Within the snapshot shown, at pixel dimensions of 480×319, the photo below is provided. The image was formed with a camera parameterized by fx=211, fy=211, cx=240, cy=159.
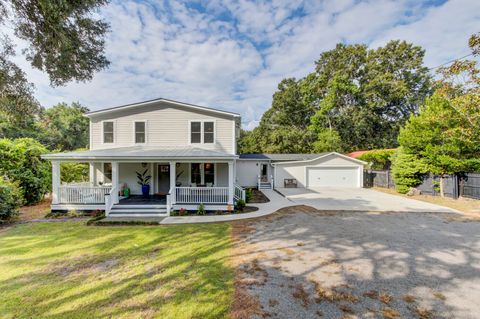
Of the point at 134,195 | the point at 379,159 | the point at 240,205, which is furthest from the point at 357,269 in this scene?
the point at 379,159

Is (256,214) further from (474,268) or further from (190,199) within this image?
(474,268)

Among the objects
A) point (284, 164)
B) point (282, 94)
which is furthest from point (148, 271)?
point (282, 94)

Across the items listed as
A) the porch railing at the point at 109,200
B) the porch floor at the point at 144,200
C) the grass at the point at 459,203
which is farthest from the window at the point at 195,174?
the grass at the point at 459,203

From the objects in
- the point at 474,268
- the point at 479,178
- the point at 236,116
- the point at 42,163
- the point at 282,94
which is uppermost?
the point at 282,94

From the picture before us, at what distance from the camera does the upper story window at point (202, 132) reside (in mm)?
12656

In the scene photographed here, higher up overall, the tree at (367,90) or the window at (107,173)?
the tree at (367,90)

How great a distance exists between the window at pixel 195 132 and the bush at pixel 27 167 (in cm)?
882

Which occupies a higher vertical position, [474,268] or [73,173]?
[73,173]

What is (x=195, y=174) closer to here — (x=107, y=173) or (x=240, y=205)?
(x=240, y=205)

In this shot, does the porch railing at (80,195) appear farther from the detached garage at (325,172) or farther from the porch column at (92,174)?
the detached garage at (325,172)

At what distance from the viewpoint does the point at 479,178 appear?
11.9 m

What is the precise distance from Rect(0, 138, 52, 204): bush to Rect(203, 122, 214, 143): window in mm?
9538

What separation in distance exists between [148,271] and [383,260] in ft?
17.9

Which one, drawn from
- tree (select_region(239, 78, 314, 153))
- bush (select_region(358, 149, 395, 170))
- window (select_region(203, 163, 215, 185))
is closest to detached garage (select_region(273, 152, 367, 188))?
bush (select_region(358, 149, 395, 170))
